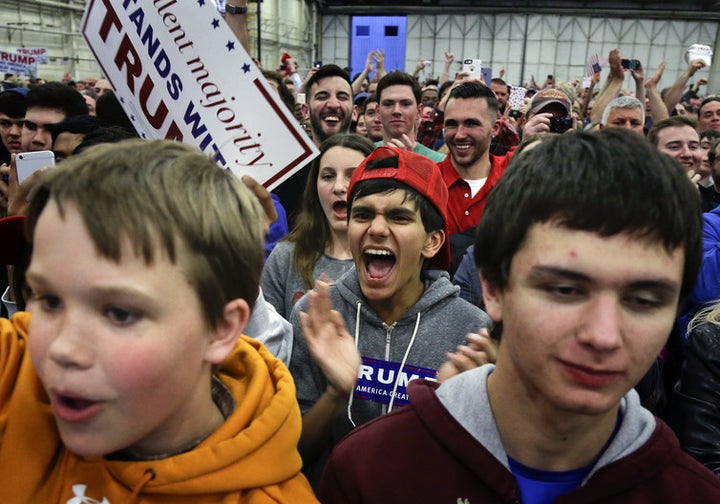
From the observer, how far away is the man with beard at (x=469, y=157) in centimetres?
365

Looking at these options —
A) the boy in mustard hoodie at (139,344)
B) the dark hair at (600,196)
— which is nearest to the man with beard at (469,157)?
the dark hair at (600,196)

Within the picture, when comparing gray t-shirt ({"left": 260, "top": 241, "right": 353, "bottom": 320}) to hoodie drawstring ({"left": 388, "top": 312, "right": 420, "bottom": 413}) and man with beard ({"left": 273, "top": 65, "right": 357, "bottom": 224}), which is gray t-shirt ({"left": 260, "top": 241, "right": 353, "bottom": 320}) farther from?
man with beard ({"left": 273, "top": 65, "right": 357, "bottom": 224})

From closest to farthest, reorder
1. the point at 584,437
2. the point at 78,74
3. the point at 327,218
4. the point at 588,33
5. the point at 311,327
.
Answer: the point at 584,437 < the point at 311,327 < the point at 327,218 < the point at 78,74 < the point at 588,33

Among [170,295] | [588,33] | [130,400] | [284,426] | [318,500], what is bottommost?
[318,500]

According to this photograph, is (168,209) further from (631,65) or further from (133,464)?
→ (631,65)

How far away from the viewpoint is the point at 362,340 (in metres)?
1.95

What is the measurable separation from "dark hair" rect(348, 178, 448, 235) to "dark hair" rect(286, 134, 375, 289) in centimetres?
46

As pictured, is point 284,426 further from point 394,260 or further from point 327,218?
point 327,218

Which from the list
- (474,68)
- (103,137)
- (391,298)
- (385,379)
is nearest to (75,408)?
(385,379)

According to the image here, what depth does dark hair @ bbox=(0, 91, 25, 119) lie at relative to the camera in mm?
4250

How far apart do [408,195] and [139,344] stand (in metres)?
1.32

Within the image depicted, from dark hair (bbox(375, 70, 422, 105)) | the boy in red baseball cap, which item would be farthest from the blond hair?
dark hair (bbox(375, 70, 422, 105))

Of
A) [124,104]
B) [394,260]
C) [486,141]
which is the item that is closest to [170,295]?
[394,260]

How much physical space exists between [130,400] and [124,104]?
154cm
